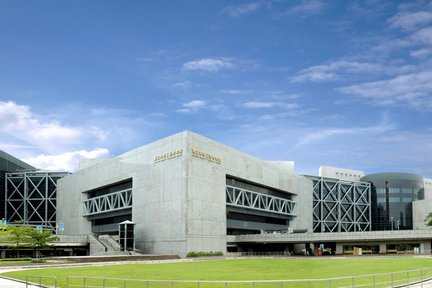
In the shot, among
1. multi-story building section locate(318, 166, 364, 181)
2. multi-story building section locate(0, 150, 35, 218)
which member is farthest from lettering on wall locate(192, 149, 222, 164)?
multi-story building section locate(318, 166, 364, 181)

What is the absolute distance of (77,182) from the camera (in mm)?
118500

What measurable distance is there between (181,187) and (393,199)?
3913 inches

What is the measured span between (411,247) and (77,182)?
237ft

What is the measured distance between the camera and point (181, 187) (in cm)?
8050

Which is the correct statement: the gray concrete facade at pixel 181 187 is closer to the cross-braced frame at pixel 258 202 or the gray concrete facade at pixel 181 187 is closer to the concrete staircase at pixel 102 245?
the cross-braced frame at pixel 258 202

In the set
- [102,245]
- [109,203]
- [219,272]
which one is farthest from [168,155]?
[219,272]

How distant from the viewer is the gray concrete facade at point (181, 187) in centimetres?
8050

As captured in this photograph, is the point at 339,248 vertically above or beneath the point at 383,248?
beneath

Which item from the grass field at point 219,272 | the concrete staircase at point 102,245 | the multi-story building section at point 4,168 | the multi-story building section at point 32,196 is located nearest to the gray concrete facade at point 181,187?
the concrete staircase at point 102,245

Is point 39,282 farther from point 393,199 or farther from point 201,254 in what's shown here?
point 393,199

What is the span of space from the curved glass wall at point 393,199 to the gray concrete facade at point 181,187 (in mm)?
71379

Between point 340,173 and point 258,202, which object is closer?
point 258,202

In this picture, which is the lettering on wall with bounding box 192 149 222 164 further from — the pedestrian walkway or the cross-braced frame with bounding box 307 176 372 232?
the cross-braced frame with bounding box 307 176 372 232

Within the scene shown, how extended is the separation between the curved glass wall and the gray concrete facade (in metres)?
71.4
